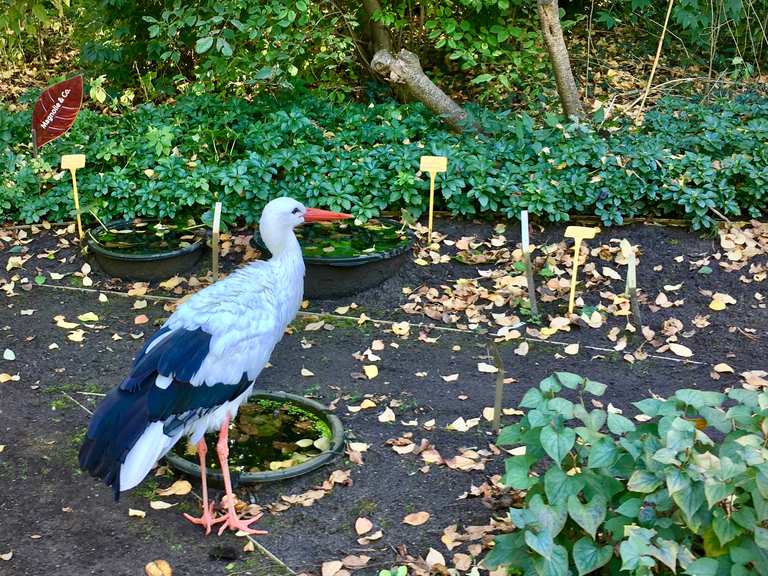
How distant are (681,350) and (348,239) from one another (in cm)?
231

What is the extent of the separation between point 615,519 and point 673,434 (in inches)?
15.7

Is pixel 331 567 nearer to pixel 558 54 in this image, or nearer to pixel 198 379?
pixel 198 379

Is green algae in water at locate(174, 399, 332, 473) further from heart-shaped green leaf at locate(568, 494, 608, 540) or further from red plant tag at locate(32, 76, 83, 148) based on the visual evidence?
red plant tag at locate(32, 76, 83, 148)

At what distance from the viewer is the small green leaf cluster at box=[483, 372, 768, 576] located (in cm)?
276

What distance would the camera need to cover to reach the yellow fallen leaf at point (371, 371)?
497 centimetres

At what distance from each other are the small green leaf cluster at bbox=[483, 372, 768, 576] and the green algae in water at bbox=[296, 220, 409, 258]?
8.96ft

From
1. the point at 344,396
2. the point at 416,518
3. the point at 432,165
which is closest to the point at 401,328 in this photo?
the point at 344,396

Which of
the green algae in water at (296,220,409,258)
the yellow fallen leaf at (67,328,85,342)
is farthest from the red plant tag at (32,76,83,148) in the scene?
the green algae in water at (296,220,409,258)

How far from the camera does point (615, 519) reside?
9.95 ft

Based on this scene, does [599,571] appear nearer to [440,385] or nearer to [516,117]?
[440,385]

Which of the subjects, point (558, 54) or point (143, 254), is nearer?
point (143, 254)

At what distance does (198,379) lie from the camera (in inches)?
144

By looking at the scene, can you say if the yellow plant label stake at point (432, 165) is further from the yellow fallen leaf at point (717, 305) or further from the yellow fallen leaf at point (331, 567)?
the yellow fallen leaf at point (331, 567)

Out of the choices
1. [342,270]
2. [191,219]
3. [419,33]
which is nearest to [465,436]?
[342,270]
